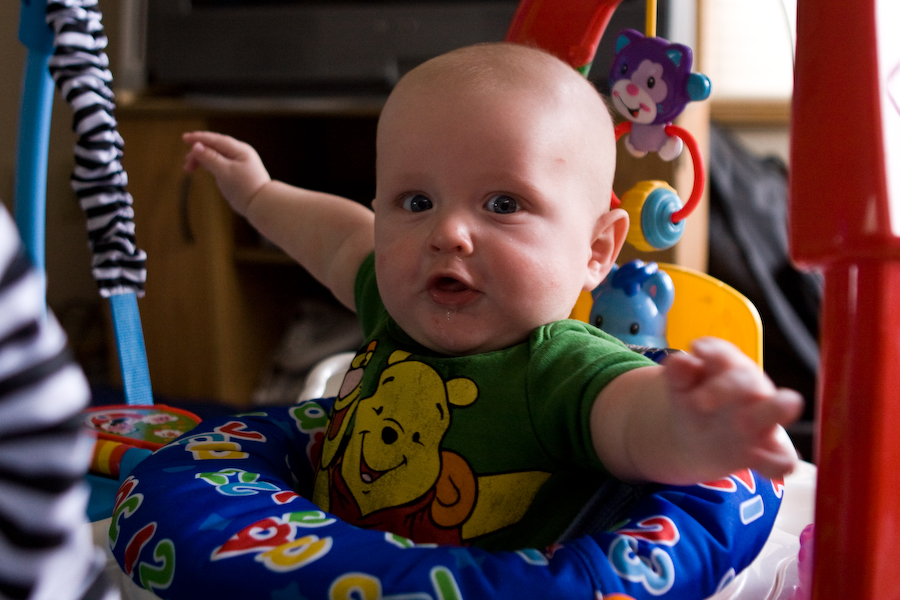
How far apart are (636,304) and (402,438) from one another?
0.90 ft

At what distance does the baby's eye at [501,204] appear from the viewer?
22.9 inches

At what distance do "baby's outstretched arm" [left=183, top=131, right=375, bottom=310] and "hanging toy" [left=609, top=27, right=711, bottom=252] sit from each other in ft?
0.89

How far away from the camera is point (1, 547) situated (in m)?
0.24

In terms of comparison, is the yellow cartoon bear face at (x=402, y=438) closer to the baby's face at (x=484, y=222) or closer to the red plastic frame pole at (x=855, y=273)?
the baby's face at (x=484, y=222)

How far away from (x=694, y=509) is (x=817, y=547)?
14 centimetres

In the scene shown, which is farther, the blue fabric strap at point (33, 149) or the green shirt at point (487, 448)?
the blue fabric strap at point (33, 149)

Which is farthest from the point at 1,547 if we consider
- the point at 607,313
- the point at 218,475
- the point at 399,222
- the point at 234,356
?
the point at 234,356

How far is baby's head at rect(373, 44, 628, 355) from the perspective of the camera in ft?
1.87

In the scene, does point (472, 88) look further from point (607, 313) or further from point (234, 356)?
point (234, 356)

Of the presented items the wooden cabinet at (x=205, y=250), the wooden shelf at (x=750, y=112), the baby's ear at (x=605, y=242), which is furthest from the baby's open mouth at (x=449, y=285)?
the wooden shelf at (x=750, y=112)

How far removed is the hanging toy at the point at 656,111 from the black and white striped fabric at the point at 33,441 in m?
0.57

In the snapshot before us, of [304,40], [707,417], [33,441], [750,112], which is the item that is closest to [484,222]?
[707,417]

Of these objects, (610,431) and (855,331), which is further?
(610,431)

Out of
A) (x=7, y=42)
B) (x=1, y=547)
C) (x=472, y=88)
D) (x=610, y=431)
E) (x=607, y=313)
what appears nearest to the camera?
(x=1, y=547)
